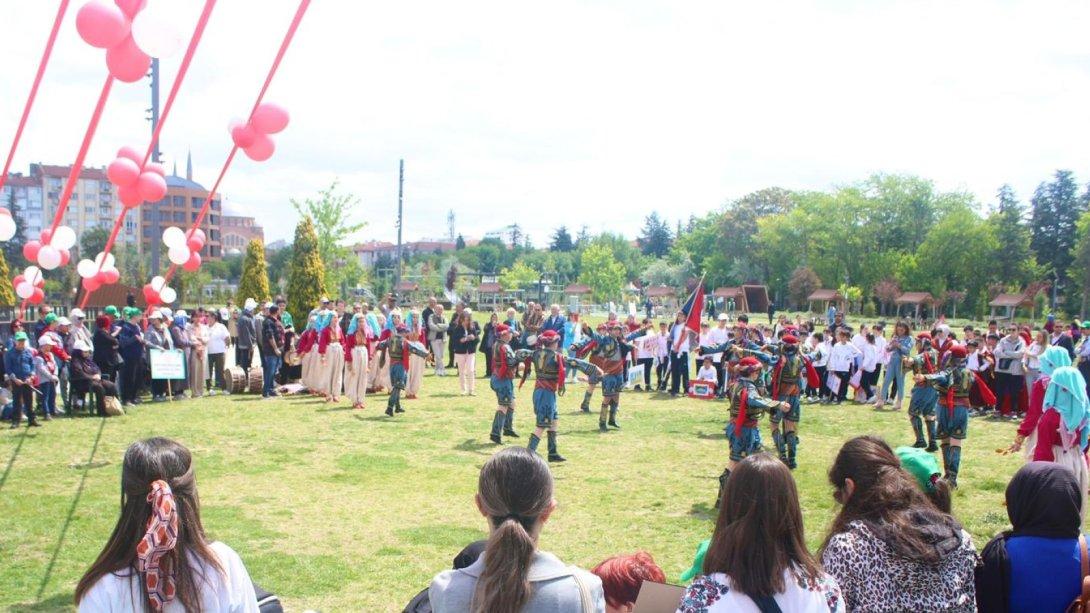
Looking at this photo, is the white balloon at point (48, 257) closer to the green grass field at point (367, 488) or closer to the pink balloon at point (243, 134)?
the green grass field at point (367, 488)

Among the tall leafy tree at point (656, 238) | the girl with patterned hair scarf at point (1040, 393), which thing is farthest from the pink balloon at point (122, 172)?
the tall leafy tree at point (656, 238)

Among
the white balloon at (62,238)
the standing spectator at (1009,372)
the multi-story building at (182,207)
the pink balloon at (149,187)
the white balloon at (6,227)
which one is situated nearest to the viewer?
the pink balloon at (149,187)

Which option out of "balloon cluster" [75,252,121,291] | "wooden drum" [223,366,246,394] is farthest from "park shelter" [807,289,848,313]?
"balloon cluster" [75,252,121,291]

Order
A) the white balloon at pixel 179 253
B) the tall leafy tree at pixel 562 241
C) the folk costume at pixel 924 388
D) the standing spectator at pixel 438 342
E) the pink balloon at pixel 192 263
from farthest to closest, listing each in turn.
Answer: the tall leafy tree at pixel 562 241 < the standing spectator at pixel 438 342 < the pink balloon at pixel 192 263 < the white balloon at pixel 179 253 < the folk costume at pixel 924 388

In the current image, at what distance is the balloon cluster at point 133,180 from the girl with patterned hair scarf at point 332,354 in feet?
22.6

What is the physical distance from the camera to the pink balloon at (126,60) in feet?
25.4

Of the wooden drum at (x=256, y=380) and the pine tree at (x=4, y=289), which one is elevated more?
the pine tree at (x=4, y=289)

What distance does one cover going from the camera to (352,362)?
660 inches

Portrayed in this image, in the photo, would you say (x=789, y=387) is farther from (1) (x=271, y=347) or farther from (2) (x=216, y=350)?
(2) (x=216, y=350)

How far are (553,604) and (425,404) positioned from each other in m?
14.8

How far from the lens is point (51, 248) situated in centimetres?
1279

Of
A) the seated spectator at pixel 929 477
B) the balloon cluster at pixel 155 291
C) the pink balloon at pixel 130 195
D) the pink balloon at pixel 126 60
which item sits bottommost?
the seated spectator at pixel 929 477

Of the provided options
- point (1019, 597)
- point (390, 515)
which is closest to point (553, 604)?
point (1019, 597)

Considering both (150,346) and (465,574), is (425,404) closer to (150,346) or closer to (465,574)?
(150,346)
